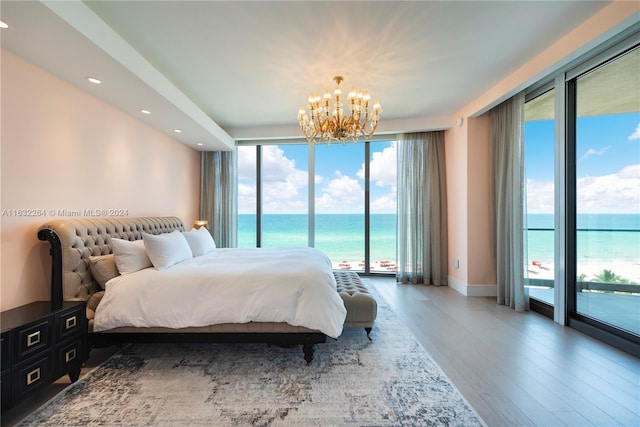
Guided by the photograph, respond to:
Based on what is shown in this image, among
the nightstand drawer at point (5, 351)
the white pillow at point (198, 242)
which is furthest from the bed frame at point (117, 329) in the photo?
the white pillow at point (198, 242)

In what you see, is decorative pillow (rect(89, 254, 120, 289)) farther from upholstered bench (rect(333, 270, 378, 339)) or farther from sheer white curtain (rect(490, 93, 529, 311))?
sheer white curtain (rect(490, 93, 529, 311))

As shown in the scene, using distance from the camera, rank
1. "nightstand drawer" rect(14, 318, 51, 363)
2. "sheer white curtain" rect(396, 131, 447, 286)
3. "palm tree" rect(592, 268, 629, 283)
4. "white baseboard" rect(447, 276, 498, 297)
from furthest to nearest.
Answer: "sheer white curtain" rect(396, 131, 447, 286) < "white baseboard" rect(447, 276, 498, 297) < "palm tree" rect(592, 268, 629, 283) < "nightstand drawer" rect(14, 318, 51, 363)

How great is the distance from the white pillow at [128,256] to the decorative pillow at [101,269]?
75mm

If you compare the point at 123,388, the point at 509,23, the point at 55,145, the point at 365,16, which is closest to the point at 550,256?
the point at 509,23

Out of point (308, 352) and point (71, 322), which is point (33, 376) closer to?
point (71, 322)

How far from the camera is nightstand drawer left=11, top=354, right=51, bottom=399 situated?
1.57 m

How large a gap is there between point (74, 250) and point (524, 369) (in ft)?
12.6

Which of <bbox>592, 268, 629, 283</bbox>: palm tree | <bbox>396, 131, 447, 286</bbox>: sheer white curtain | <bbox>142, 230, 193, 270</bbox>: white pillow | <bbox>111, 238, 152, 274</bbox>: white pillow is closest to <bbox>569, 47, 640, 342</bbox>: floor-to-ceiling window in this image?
<bbox>592, 268, 629, 283</bbox>: palm tree

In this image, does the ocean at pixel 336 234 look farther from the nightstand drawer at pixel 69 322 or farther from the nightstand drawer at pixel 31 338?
the nightstand drawer at pixel 31 338

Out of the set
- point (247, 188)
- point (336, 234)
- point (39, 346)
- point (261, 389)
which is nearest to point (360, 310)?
point (261, 389)

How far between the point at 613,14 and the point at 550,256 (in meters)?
2.55

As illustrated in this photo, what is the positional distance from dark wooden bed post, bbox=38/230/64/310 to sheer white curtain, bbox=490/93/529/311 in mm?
4879

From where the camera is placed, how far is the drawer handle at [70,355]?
1.87m

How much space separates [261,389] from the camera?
1.88m
